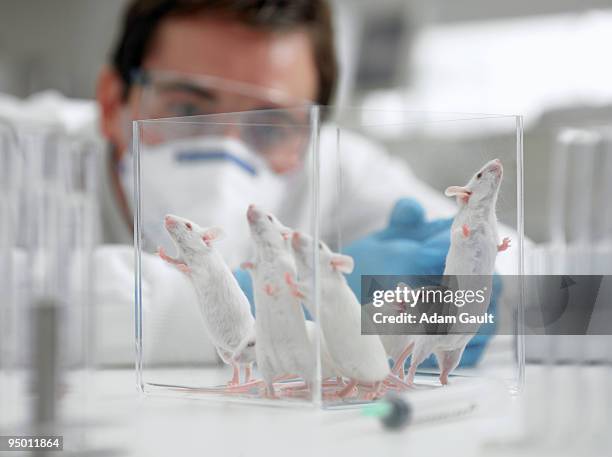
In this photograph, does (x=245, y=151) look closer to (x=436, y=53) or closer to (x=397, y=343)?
(x=397, y=343)

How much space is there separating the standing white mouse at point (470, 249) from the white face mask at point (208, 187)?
4.1 inches

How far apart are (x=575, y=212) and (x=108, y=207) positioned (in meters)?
0.56

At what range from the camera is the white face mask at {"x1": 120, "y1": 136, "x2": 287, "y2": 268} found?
0.42 meters

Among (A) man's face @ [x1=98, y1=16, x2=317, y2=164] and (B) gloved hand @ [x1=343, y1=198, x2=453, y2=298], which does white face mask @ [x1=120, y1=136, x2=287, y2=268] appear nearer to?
(B) gloved hand @ [x1=343, y1=198, x2=453, y2=298]

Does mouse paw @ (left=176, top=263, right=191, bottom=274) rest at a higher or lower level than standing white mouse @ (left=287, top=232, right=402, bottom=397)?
higher

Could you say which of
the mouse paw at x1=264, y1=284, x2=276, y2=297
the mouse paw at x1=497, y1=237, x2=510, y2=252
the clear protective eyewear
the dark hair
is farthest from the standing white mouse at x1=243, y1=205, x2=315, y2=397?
the dark hair

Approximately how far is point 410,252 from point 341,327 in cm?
7

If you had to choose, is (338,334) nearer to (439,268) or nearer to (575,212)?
(439,268)

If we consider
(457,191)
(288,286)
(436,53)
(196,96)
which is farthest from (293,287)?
(436,53)

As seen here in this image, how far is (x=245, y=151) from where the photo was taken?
52 cm

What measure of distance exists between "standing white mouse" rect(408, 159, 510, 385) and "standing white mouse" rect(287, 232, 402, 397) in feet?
0.08

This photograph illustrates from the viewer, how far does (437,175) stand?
43cm

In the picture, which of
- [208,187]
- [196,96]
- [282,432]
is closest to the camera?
[282,432]

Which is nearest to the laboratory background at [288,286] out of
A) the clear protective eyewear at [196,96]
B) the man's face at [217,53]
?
the clear protective eyewear at [196,96]
